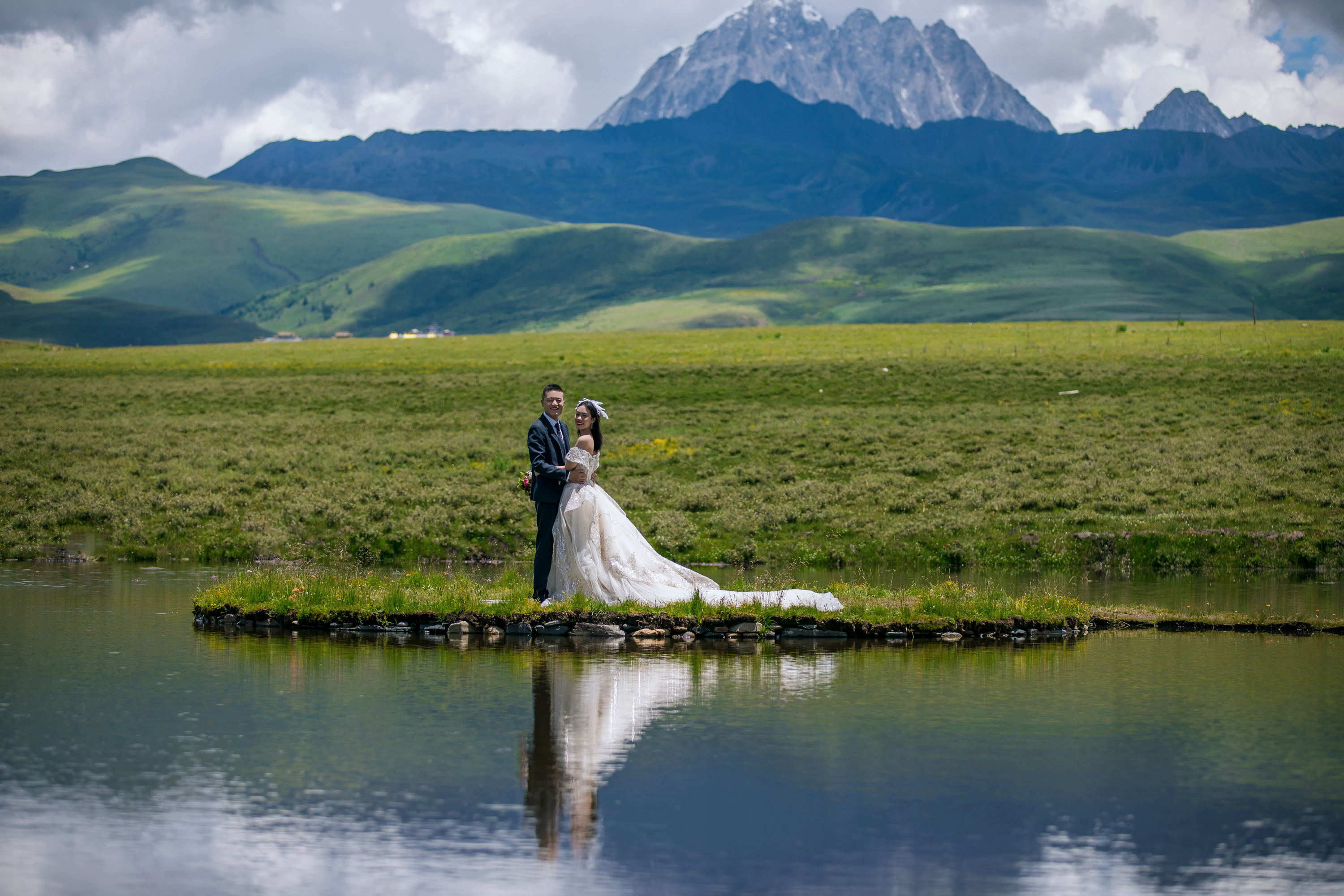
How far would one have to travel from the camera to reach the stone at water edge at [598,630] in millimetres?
17438

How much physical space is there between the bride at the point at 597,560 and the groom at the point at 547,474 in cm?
11

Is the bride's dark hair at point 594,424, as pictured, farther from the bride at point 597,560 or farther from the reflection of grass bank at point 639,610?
the reflection of grass bank at point 639,610

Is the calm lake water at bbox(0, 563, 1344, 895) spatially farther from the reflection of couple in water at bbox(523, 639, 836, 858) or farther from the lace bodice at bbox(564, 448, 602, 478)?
the lace bodice at bbox(564, 448, 602, 478)

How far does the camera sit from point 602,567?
60.2ft

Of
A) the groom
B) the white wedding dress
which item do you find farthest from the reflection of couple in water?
the groom

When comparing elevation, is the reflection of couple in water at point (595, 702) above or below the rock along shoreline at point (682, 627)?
below

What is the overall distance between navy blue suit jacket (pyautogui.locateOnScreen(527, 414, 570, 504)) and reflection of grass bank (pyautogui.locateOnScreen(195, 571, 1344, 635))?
1.56 metres

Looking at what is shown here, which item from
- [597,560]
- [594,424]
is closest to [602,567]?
[597,560]

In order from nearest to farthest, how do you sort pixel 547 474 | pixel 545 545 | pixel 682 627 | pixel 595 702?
pixel 595 702 → pixel 682 627 → pixel 547 474 → pixel 545 545

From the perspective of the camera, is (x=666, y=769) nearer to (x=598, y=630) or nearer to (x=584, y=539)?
(x=598, y=630)

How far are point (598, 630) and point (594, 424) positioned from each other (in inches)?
121

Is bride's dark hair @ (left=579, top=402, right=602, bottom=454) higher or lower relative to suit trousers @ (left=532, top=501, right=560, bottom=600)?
higher

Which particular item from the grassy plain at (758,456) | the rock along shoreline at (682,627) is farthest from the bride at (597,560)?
the grassy plain at (758,456)

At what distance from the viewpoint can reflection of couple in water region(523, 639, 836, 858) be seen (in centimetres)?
945
